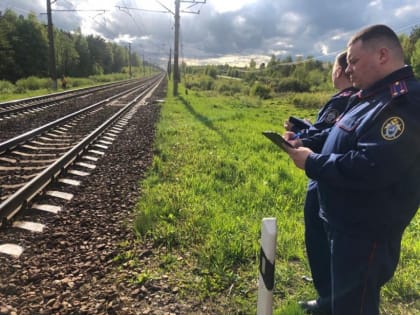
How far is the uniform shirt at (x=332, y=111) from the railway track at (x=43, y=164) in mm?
3239

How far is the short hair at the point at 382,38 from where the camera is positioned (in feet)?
5.81

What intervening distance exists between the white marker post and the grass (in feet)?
3.04

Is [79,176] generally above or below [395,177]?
below

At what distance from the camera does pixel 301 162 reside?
2.00 m

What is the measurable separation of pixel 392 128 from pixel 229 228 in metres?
2.79

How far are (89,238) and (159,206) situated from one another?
1091mm

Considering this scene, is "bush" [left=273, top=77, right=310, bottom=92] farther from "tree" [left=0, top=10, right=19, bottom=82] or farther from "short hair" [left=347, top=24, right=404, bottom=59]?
"short hair" [left=347, top=24, right=404, bottom=59]

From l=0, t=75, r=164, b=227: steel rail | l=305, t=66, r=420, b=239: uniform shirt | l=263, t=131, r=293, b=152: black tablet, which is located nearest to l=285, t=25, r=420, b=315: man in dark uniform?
l=305, t=66, r=420, b=239: uniform shirt

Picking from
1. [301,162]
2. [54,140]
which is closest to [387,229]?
[301,162]

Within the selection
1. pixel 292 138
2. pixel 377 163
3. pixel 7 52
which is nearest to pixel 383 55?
pixel 377 163

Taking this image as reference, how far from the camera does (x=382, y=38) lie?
178 cm

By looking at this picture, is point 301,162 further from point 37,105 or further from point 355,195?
point 37,105

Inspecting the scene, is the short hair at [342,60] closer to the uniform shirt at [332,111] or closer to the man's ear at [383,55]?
the uniform shirt at [332,111]

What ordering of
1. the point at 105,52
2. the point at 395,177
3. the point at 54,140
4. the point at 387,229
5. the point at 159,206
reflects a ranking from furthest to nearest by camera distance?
1. the point at 105,52
2. the point at 54,140
3. the point at 159,206
4. the point at 387,229
5. the point at 395,177
